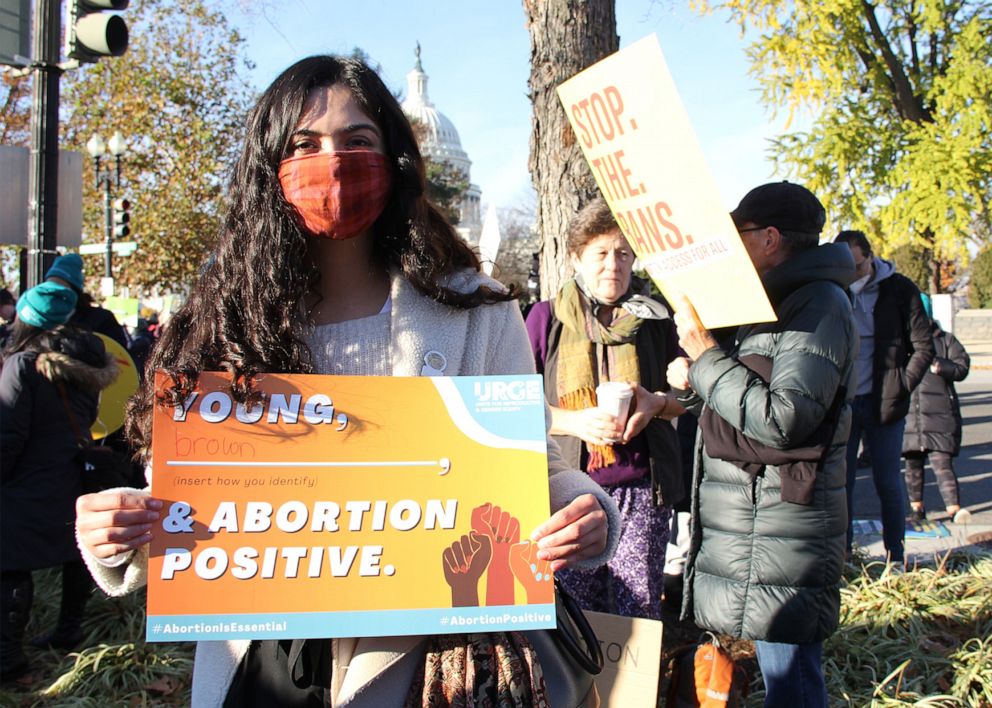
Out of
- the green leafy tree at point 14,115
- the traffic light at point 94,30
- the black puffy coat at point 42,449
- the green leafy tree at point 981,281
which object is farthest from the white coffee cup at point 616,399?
the green leafy tree at point 981,281

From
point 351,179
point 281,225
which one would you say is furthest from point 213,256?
point 351,179

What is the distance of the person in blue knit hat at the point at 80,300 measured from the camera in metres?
5.49

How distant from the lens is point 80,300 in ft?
21.2

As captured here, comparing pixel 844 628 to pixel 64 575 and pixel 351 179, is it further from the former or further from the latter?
pixel 64 575

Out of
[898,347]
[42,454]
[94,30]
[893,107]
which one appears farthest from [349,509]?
[893,107]

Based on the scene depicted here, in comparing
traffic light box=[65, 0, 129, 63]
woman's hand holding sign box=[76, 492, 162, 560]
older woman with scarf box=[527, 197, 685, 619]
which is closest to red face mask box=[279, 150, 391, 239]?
woman's hand holding sign box=[76, 492, 162, 560]

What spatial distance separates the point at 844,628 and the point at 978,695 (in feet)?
2.30

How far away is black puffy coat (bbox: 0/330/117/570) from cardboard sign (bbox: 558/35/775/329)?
3.20m

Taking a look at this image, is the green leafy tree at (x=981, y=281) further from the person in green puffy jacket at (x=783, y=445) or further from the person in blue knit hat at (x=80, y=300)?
the person in green puffy jacket at (x=783, y=445)

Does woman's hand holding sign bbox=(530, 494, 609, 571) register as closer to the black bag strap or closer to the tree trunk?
the black bag strap

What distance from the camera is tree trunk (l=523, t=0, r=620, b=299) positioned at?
481 cm

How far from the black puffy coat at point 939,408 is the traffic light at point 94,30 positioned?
6789 mm

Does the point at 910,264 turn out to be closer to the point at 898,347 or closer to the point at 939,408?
the point at 939,408

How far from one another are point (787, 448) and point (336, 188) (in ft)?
6.05
